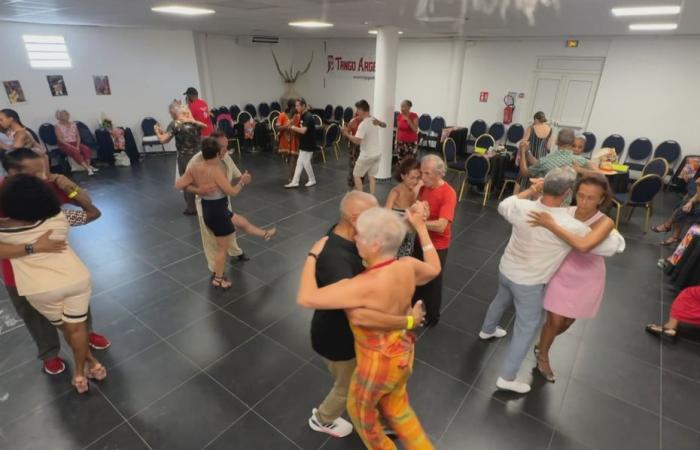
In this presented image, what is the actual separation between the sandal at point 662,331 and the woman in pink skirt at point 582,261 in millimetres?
1425

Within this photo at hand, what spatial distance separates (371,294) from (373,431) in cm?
80

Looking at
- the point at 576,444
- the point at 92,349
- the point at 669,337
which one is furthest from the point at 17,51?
the point at 669,337

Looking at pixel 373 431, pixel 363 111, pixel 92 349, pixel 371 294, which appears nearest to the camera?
pixel 371 294

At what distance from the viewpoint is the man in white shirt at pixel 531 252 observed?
218cm

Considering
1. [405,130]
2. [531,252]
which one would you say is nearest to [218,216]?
[531,252]

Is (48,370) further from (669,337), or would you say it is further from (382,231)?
(669,337)

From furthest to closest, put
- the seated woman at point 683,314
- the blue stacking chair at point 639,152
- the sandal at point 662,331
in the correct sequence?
the blue stacking chair at point 639,152, the sandal at point 662,331, the seated woman at point 683,314

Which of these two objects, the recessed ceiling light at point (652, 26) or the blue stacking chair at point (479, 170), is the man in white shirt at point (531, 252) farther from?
the recessed ceiling light at point (652, 26)

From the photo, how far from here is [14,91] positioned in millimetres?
7332

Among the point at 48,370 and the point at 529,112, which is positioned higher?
the point at 529,112

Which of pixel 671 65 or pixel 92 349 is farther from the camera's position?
pixel 671 65

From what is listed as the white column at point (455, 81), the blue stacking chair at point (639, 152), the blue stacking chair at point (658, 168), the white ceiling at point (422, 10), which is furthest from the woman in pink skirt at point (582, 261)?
the white column at point (455, 81)

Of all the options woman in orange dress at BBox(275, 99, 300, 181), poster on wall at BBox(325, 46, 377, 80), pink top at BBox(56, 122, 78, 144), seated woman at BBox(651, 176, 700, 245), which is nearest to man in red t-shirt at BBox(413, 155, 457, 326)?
seated woman at BBox(651, 176, 700, 245)

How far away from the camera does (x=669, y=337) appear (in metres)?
3.29
